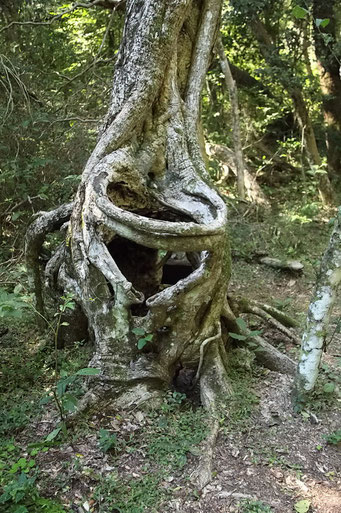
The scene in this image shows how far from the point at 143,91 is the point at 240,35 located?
8.27m

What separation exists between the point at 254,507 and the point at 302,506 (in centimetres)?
35

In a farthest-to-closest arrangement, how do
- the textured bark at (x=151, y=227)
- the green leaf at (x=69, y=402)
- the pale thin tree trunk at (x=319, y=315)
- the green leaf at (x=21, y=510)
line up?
the textured bark at (x=151, y=227) < the pale thin tree trunk at (x=319, y=315) < the green leaf at (x=69, y=402) < the green leaf at (x=21, y=510)

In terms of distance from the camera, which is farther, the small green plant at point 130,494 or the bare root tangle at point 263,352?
the bare root tangle at point 263,352

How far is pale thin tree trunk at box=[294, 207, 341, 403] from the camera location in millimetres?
3734

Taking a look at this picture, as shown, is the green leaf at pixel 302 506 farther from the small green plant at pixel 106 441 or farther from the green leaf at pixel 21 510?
the green leaf at pixel 21 510

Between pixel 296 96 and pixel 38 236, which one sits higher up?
pixel 296 96

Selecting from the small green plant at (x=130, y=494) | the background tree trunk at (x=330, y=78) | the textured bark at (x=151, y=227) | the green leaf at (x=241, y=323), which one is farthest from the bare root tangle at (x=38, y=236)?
the background tree trunk at (x=330, y=78)

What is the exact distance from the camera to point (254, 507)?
3176 millimetres

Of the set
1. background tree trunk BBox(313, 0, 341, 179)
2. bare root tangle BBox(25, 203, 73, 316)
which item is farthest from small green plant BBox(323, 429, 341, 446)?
background tree trunk BBox(313, 0, 341, 179)

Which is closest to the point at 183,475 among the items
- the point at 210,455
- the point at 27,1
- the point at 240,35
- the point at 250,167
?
the point at 210,455

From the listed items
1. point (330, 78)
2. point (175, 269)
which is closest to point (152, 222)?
point (175, 269)

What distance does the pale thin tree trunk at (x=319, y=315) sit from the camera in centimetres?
373

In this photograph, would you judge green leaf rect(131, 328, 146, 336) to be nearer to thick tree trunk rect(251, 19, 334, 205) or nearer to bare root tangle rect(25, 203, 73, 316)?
bare root tangle rect(25, 203, 73, 316)

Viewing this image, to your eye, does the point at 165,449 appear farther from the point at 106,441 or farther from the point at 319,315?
the point at 319,315
